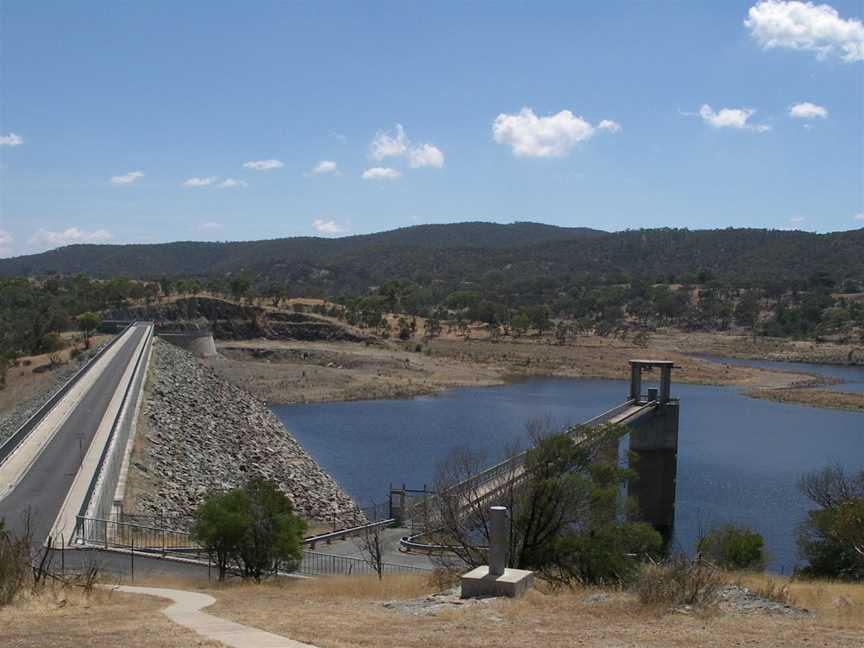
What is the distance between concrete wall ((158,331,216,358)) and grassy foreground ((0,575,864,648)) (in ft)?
256

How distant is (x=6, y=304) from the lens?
118500 millimetres

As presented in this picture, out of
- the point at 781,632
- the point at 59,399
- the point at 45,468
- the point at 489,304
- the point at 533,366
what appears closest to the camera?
the point at 781,632

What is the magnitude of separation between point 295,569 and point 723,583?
412 inches

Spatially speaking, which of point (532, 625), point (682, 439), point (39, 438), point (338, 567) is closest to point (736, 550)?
point (338, 567)

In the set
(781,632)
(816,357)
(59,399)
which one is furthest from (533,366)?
(781,632)

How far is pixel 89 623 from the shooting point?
1215 centimetres

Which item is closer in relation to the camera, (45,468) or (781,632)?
(781,632)

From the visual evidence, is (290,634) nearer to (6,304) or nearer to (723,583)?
(723,583)

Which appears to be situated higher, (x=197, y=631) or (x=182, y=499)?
(x=197, y=631)

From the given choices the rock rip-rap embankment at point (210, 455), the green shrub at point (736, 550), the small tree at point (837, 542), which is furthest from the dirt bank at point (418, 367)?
the small tree at point (837, 542)

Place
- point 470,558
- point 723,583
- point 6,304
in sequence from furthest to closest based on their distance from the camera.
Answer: point 6,304
point 470,558
point 723,583

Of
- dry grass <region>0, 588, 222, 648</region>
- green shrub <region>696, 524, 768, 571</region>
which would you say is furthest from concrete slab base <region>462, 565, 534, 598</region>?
green shrub <region>696, 524, 768, 571</region>

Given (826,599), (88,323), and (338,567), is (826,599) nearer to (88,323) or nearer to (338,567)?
(338,567)

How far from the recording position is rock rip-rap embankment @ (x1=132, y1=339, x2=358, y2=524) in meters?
31.7
